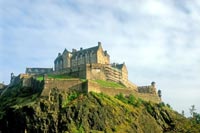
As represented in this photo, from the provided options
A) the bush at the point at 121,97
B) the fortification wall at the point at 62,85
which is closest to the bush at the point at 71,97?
the fortification wall at the point at 62,85

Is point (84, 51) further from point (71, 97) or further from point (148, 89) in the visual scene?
point (71, 97)

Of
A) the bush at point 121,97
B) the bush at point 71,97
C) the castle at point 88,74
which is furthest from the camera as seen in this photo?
the bush at point 121,97

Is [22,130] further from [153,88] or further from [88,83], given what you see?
[153,88]

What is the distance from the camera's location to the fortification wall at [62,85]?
85312mm

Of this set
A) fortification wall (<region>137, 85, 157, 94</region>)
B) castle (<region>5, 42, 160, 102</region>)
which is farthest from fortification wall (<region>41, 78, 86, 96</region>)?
fortification wall (<region>137, 85, 157, 94</region>)

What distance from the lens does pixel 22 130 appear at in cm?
7981

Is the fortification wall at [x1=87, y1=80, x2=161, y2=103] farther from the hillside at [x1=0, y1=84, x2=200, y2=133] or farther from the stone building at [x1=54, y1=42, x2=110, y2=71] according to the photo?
the stone building at [x1=54, y1=42, x2=110, y2=71]

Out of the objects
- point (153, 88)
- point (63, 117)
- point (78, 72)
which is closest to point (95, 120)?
point (63, 117)

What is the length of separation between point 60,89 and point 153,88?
32.4 meters

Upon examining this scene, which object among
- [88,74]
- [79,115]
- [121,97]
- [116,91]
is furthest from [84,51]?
[79,115]

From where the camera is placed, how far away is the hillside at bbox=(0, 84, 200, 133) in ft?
256

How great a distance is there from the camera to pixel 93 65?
104m

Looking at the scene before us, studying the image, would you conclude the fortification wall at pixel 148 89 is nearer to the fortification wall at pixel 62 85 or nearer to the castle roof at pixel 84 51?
the castle roof at pixel 84 51

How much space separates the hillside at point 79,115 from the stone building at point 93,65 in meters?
13.4
